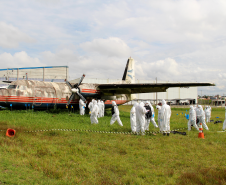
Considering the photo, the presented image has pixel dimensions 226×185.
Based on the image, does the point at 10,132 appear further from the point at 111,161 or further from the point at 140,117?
the point at 140,117

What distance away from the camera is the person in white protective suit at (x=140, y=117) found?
10425mm

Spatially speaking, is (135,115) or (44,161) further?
(135,115)

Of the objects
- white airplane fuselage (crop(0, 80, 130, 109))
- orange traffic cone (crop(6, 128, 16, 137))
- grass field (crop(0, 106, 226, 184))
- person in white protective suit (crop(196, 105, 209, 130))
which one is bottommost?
grass field (crop(0, 106, 226, 184))

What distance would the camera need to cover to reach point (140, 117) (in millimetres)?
10578

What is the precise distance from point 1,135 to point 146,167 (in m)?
7.56

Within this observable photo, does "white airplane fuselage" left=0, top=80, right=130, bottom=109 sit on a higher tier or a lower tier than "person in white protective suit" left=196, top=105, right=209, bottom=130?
higher

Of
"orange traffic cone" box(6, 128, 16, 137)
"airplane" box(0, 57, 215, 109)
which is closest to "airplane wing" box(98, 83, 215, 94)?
"airplane" box(0, 57, 215, 109)

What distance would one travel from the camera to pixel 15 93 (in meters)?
17.1

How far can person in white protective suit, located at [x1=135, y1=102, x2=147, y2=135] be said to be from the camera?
1043 centimetres

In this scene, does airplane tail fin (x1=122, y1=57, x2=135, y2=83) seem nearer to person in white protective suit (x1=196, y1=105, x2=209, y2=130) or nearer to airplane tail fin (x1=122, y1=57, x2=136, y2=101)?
airplane tail fin (x1=122, y1=57, x2=136, y2=101)

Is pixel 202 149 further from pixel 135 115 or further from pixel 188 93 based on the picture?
pixel 188 93

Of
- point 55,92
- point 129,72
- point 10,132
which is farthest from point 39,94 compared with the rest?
point 129,72

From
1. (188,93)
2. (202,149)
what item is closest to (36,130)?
(202,149)

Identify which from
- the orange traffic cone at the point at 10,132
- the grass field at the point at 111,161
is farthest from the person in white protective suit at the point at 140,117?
the orange traffic cone at the point at 10,132
